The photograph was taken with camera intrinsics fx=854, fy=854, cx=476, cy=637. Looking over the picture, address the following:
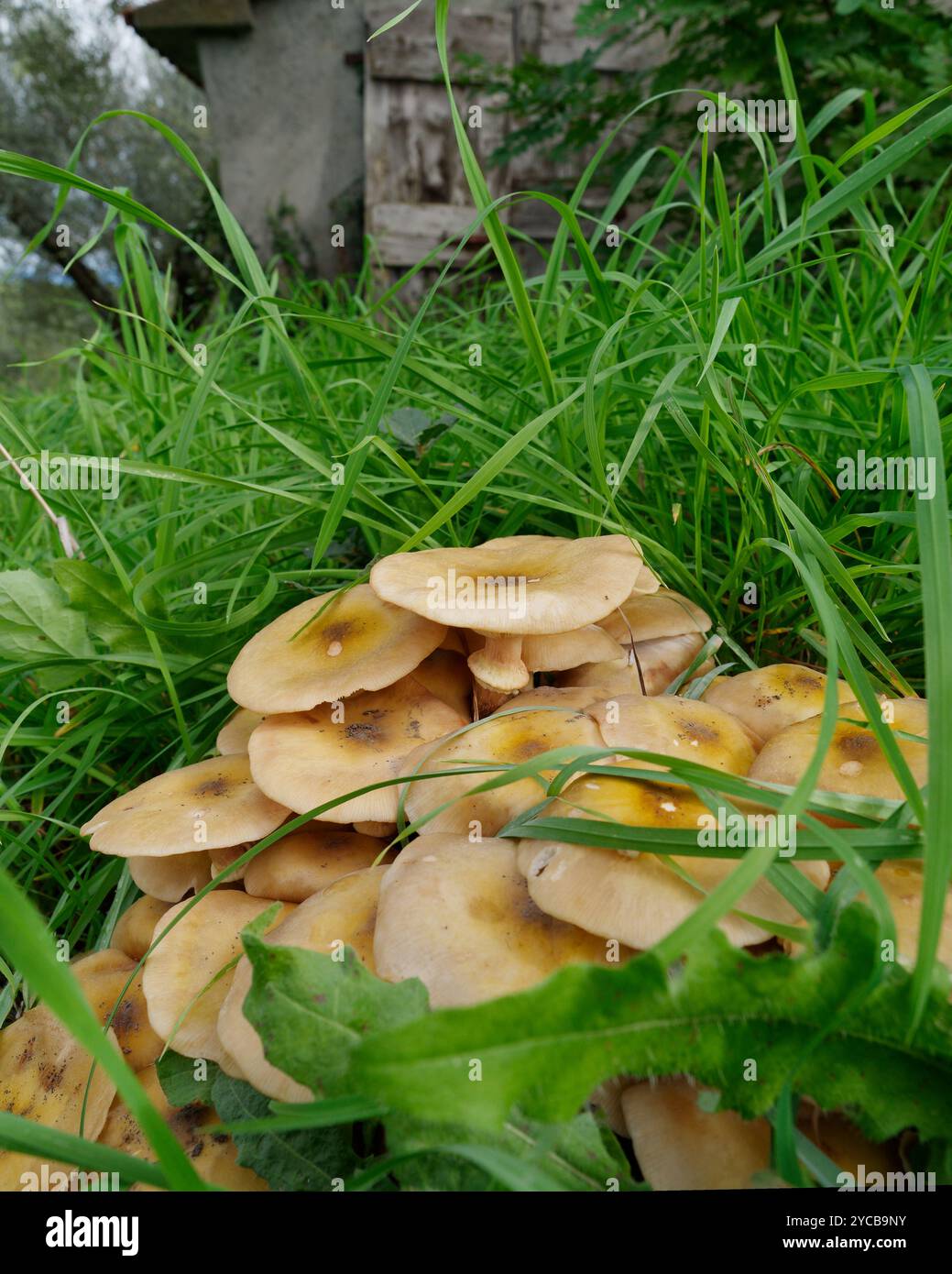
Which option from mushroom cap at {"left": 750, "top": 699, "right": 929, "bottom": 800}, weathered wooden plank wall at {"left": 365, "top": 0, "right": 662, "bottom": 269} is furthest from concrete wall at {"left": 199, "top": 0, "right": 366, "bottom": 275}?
mushroom cap at {"left": 750, "top": 699, "right": 929, "bottom": 800}

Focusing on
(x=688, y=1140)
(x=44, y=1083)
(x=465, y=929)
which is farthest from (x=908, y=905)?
(x=44, y=1083)

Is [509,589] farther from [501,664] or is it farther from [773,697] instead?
[773,697]

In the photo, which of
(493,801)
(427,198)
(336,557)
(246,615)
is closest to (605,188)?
(427,198)

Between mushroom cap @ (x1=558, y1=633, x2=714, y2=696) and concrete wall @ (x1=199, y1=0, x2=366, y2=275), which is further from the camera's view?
concrete wall @ (x1=199, y1=0, x2=366, y2=275)

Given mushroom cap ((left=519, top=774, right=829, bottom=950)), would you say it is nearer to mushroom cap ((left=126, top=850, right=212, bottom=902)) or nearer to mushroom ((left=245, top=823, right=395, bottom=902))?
mushroom ((left=245, top=823, right=395, bottom=902))

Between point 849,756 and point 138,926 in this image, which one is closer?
point 849,756

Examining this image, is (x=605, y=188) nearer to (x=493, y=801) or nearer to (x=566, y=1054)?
(x=493, y=801)
